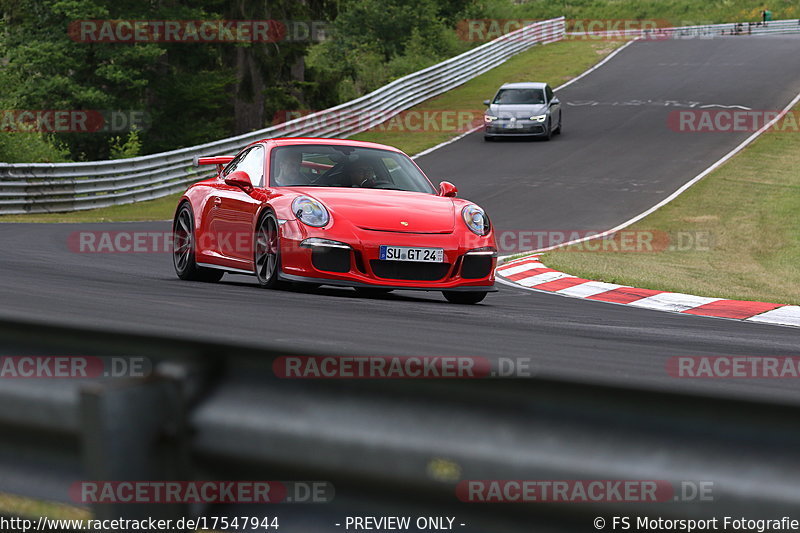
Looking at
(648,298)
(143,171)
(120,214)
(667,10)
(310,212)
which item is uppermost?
(667,10)

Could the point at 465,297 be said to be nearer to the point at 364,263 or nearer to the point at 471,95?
the point at 364,263

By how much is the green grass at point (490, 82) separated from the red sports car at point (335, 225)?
783 inches

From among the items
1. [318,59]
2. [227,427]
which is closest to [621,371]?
[227,427]

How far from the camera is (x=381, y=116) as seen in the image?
113 ft

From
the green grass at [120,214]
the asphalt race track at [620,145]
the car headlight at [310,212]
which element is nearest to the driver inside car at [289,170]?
the car headlight at [310,212]

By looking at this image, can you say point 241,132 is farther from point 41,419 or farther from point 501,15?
point 501,15

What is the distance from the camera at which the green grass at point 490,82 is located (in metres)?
32.5

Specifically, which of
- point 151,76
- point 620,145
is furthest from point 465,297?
point 151,76

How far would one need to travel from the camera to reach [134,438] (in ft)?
7.44

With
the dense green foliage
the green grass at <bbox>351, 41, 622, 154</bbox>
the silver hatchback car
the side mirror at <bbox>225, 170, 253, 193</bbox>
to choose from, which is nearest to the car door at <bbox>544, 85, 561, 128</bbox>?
the silver hatchback car

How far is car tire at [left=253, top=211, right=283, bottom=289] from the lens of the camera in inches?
348

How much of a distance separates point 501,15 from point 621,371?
3040 inches

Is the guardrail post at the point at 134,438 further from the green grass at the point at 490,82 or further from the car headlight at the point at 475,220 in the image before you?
the green grass at the point at 490,82

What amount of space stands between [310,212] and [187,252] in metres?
2.25
